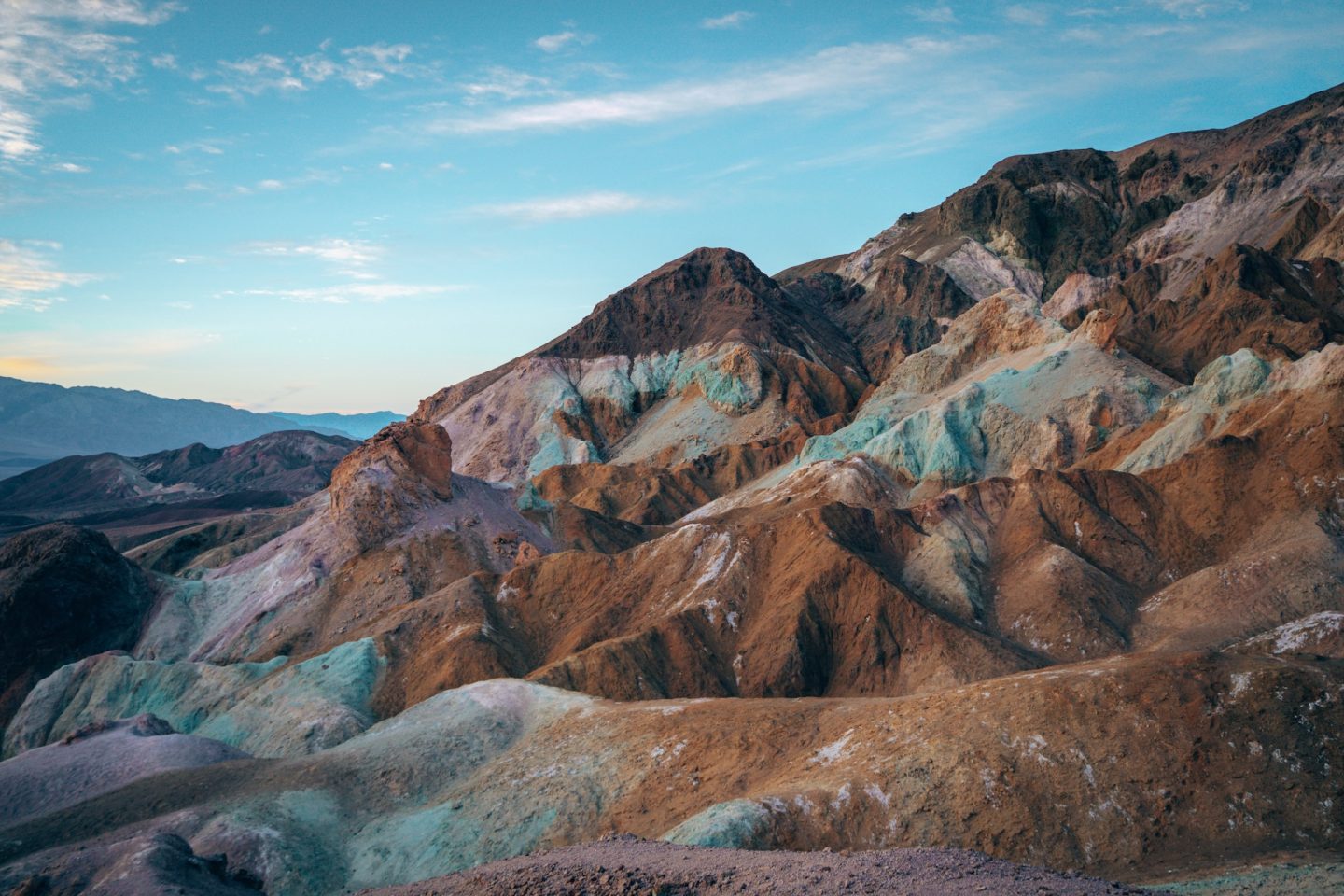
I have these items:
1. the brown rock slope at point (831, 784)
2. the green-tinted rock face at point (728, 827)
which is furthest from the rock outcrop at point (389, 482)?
the green-tinted rock face at point (728, 827)

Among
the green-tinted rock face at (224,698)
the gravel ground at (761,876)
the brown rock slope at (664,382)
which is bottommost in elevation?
the green-tinted rock face at (224,698)

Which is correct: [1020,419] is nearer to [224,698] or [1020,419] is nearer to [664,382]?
[664,382]

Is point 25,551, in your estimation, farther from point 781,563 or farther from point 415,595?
point 781,563

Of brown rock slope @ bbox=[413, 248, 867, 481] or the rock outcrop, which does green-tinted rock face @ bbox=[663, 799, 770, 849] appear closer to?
the rock outcrop

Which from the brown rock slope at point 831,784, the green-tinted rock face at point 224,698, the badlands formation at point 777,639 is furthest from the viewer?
the green-tinted rock face at point 224,698

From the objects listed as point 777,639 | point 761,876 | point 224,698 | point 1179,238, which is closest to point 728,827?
point 761,876

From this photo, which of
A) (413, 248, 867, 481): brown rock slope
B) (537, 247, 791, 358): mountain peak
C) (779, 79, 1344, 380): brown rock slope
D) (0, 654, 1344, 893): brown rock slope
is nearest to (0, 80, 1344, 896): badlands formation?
(0, 654, 1344, 893): brown rock slope

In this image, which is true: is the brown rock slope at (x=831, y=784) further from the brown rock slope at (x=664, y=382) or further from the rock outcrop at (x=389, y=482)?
the brown rock slope at (x=664, y=382)
